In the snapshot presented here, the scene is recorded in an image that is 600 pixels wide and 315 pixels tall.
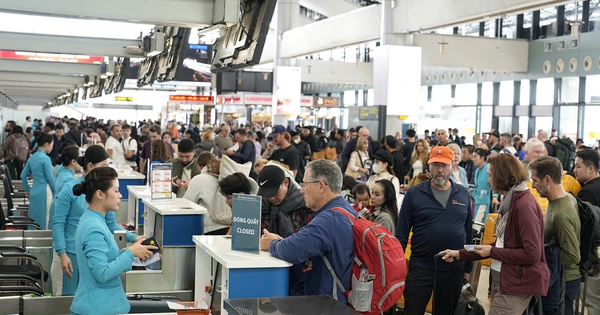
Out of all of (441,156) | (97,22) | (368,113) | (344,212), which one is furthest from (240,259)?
(368,113)

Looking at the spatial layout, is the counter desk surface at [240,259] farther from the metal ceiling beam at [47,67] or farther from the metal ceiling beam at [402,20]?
the metal ceiling beam at [47,67]

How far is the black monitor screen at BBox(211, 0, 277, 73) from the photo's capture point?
5766mm

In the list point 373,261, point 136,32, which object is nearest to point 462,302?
point 373,261

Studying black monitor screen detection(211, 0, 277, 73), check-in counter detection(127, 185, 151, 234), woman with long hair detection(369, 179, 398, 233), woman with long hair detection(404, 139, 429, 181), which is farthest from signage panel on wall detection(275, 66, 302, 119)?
woman with long hair detection(369, 179, 398, 233)

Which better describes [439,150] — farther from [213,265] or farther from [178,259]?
[178,259]

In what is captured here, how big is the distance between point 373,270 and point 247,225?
2.38ft

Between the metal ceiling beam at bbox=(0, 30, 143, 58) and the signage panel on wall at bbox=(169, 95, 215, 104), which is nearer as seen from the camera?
the metal ceiling beam at bbox=(0, 30, 143, 58)

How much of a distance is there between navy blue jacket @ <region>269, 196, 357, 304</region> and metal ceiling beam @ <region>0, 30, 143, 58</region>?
626 cm

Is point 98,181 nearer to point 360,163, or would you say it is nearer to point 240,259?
point 240,259

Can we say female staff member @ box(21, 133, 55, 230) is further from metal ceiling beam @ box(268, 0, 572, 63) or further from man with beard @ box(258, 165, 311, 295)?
metal ceiling beam @ box(268, 0, 572, 63)

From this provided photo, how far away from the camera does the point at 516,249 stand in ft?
14.8

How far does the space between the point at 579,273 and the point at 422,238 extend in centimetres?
120

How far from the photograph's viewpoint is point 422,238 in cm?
501

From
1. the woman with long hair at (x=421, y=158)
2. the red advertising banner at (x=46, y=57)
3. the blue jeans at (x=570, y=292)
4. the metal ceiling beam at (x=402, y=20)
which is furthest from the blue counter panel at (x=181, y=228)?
the metal ceiling beam at (x=402, y=20)
